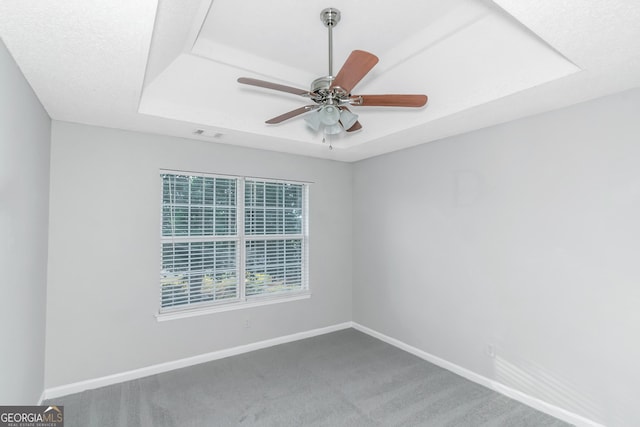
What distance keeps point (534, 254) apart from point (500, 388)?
129 cm

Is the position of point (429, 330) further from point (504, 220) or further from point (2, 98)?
point (2, 98)

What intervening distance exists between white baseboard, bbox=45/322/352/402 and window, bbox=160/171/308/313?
0.53 m

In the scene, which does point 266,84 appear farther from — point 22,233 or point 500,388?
point 500,388

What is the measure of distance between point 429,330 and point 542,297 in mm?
1286

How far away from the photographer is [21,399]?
2.11m

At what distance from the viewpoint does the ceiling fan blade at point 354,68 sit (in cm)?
164

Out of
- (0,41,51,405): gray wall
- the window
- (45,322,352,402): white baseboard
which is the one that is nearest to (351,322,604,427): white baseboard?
(45,322,352,402): white baseboard

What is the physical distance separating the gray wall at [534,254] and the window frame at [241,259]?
4.02 ft

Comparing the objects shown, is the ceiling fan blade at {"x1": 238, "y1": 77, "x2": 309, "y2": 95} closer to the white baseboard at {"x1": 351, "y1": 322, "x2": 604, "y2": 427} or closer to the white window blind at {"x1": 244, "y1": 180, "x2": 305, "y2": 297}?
the white window blind at {"x1": 244, "y1": 180, "x2": 305, "y2": 297}

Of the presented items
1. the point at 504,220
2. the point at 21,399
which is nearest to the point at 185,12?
the point at 21,399

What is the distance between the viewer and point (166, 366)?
3318 millimetres

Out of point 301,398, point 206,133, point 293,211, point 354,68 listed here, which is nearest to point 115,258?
point 206,133

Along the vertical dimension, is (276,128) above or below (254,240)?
above

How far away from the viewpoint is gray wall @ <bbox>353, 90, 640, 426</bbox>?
2316 mm
